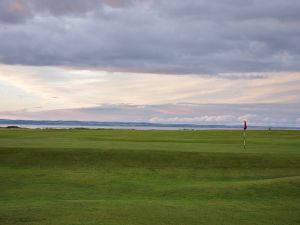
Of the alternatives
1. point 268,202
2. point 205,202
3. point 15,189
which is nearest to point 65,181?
point 15,189

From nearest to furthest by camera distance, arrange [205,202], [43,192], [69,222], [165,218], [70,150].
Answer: [69,222] → [165,218] → [205,202] → [43,192] → [70,150]

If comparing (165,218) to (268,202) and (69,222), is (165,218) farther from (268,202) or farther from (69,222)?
(268,202)

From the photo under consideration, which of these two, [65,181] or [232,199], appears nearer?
[232,199]

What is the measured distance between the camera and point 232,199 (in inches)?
837

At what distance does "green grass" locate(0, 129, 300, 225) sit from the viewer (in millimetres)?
15783

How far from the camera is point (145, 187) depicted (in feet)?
81.7

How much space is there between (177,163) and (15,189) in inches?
492

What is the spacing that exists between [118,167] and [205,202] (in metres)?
12.7

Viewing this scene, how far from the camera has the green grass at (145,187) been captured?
1578cm

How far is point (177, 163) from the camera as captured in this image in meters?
32.3

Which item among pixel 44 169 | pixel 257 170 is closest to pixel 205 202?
pixel 257 170

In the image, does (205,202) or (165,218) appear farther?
(205,202)

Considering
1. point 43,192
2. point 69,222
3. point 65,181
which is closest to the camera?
point 69,222

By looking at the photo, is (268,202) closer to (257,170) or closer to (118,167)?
(257,170)
